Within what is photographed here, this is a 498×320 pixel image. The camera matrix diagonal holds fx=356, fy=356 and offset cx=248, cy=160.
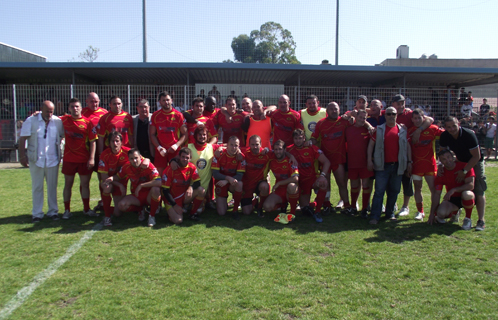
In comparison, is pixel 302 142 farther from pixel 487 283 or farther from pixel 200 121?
pixel 487 283

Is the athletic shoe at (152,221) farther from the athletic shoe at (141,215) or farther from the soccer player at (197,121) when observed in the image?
the soccer player at (197,121)

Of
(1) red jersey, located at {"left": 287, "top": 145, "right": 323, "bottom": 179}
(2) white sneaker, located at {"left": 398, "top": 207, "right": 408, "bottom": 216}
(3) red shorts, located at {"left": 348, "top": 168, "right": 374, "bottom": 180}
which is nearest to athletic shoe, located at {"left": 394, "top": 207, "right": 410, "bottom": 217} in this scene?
(2) white sneaker, located at {"left": 398, "top": 207, "right": 408, "bottom": 216}

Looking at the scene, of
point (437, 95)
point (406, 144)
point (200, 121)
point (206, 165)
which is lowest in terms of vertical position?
point (206, 165)

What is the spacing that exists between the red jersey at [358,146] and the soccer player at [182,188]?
7.83 feet

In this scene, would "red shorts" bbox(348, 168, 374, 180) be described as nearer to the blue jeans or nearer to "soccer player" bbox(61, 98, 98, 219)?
Answer: the blue jeans

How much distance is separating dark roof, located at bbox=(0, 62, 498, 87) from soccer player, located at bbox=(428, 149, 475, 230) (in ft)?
35.4

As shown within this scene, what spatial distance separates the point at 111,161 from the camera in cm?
547

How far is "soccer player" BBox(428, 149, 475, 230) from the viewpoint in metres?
5.00

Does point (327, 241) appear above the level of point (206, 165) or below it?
below

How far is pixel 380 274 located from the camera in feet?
11.5

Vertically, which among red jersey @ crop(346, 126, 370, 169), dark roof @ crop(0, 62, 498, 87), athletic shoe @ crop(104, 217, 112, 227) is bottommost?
athletic shoe @ crop(104, 217, 112, 227)

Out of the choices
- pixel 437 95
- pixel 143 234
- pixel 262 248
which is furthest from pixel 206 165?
pixel 437 95

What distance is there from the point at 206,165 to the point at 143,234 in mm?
1581

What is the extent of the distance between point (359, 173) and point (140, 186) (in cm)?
341
